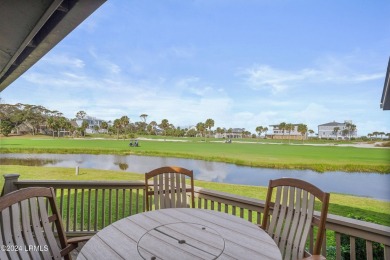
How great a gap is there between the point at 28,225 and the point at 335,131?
10.9 meters

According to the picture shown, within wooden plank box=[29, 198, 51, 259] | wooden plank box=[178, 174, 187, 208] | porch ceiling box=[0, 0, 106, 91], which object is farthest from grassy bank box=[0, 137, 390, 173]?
wooden plank box=[29, 198, 51, 259]

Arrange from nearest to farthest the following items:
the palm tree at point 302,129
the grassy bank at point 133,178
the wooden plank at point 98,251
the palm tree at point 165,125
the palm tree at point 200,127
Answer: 1. the wooden plank at point 98,251
2. the grassy bank at point 133,178
3. the palm tree at point 302,129
4. the palm tree at point 200,127
5. the palm tree at point 165,125

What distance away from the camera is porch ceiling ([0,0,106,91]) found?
1.53 m

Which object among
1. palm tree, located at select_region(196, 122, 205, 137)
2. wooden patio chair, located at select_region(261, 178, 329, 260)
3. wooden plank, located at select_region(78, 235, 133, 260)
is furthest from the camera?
palm tree, located at select_region(196, 122, 205, 137)

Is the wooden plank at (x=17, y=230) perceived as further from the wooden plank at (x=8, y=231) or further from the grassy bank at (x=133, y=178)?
the grassy bank at (x=133, y=178)

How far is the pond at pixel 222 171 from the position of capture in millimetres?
9061

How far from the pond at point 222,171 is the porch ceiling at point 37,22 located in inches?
401

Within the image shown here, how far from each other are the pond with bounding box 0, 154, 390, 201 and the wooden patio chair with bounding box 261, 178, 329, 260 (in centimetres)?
876

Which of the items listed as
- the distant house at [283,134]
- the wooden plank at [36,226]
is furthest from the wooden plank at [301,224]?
the distant house at [283,134]

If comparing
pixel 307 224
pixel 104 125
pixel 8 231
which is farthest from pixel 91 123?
pixel 307 224

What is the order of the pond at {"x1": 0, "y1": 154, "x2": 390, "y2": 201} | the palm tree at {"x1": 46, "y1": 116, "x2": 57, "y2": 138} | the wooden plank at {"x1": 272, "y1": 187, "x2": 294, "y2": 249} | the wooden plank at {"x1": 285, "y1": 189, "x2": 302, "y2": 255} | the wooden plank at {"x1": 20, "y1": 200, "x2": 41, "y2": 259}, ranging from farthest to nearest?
1. the palm tree at {"x1": 46, "y1": 116, "x2": 57, "y2": 138}
2. the pond at {"x1": 0, "y1": 154, "x2": 390, "y2": 201}
3. the wooden plank at {"x1": 272, "y1": 187, "x2": 294, "y2": 249}
4. the wooden plank at {"x1": 285, "y1": 189, "x2": 302, "y2": 255}
5. the wooden plank at {"x1": 20, "y1": 200, "x2": 41, "y2": 259}

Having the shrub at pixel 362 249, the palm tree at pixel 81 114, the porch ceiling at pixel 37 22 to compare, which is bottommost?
the shrub at pixel 362 249

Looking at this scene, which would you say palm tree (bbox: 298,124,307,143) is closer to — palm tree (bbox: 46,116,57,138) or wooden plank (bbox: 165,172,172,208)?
wooden plank (bbox: 165,172,172,208)

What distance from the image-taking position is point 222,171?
1478 cm
